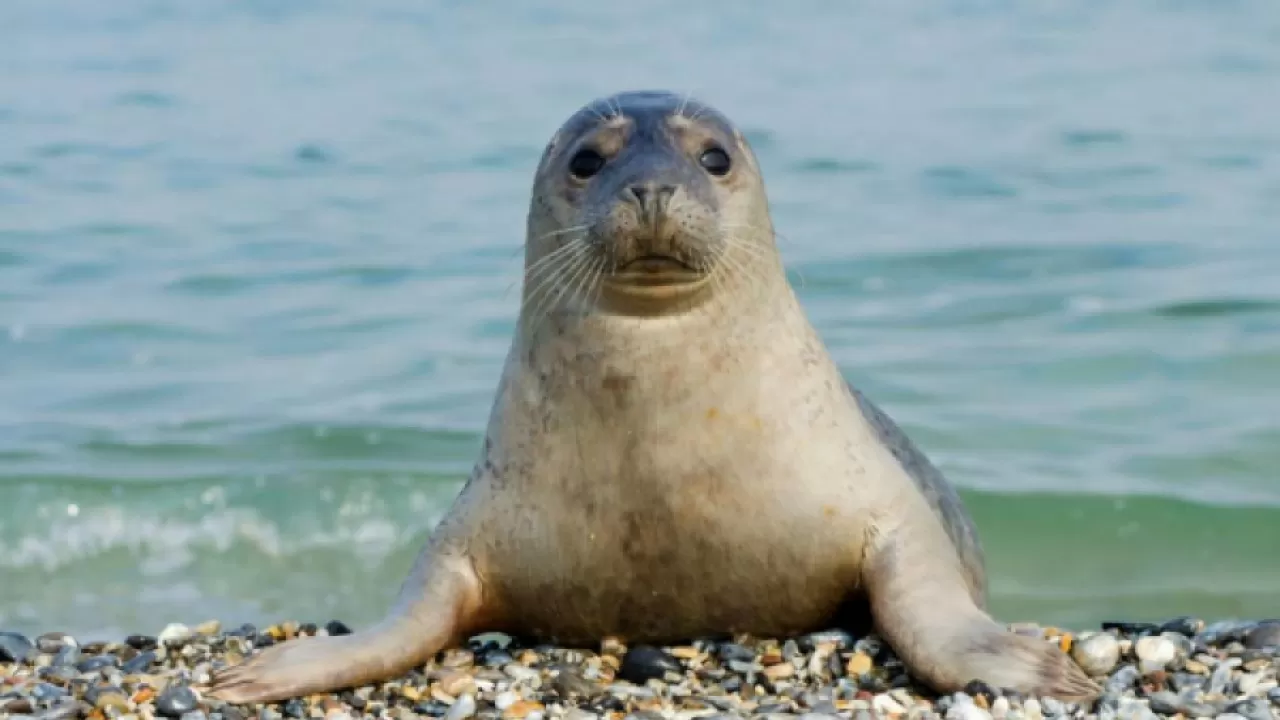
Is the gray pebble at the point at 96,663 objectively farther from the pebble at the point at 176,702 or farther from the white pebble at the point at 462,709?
the white pebble at the point at 462,709

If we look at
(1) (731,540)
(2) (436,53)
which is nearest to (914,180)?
(2) (436,53)

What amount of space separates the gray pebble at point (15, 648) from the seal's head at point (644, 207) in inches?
64.0

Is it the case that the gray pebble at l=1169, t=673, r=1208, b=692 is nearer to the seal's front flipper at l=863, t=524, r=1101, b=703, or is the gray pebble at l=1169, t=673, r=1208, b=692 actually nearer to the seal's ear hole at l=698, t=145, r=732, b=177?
the seal's front flipper at l=863, t=524, r=1101, b=703

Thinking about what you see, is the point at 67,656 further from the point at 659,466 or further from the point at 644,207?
the point at 644,207

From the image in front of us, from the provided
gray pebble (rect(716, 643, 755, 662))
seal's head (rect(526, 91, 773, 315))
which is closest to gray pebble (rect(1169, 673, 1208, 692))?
gray pebble (rect(716, 643, 755, 662))

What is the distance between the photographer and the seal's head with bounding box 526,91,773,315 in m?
4.60

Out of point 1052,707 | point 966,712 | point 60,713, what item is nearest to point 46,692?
point 60,713

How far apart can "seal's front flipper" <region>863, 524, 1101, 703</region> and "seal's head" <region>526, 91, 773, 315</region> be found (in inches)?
28.8

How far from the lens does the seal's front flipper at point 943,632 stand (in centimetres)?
439

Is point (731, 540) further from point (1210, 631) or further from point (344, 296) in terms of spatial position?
point (344, 296)

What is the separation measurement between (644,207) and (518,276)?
658 cm

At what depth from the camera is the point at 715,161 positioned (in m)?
4.88

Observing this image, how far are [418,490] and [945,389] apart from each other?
2.54 metres

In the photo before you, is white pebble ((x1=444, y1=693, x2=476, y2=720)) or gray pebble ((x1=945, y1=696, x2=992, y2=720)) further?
white pebble ((x1=444, y1=693, x2=476, y2=720))
